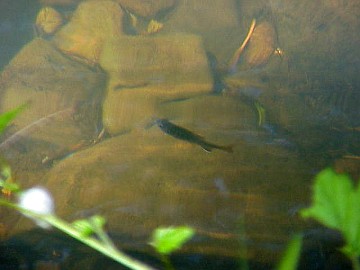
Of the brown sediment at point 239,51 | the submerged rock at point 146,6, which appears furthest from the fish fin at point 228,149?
the submerged rock at point 146,6

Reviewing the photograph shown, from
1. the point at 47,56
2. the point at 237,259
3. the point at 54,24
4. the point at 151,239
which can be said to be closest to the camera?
the point at 237,259

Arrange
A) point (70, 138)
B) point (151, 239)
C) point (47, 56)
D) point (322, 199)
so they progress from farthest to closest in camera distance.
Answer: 1. point (47, 56)
2. point (70, 138)
3. point (151, 239)
4. point (322, 199)

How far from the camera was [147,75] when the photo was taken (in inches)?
163

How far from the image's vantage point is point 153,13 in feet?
17.4

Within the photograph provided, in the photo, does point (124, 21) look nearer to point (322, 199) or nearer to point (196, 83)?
point (196, 83)

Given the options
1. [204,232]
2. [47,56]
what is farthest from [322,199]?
[47,56]

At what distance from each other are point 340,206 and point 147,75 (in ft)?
11.4


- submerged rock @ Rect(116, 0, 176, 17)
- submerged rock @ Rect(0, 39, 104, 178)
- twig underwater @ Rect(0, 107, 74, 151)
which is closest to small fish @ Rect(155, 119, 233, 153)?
submerged rock @ Rect(0, 39, 104, 178)

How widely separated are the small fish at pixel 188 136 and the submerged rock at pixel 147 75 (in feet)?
2.02

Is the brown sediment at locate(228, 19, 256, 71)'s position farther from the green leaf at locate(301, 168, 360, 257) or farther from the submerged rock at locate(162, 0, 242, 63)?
the green leaf at locate(301, 168, 360, 257)

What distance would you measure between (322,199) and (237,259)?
148 cm

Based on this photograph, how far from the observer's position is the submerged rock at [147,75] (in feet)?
12.4

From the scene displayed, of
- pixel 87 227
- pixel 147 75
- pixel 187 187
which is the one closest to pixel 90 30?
pixel 147 75

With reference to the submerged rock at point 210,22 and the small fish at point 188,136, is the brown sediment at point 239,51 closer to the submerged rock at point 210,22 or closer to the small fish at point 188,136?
the submerged rock at point 210,22
